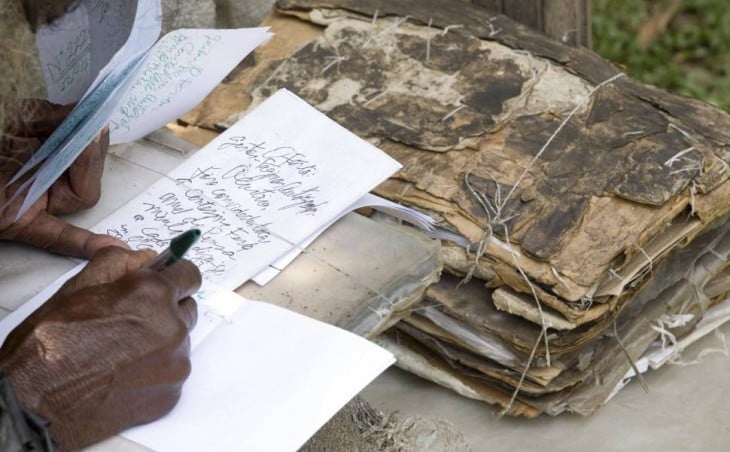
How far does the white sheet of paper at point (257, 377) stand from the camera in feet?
4.06

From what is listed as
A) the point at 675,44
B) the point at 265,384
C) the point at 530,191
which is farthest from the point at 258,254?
the point at 675,44

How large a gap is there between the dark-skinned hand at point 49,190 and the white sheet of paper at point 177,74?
153 mm

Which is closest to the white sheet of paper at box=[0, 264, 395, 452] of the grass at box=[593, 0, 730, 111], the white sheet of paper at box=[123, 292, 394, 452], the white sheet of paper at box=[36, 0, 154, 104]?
the white sheet of paper at box=[123, 292, 394, 452]

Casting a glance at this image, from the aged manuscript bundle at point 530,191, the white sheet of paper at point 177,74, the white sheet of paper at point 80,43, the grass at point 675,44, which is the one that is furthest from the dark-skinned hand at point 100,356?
the grass at point 675,44

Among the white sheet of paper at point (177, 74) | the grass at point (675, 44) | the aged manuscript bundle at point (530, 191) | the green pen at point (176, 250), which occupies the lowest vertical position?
the grass at point (675, 44)

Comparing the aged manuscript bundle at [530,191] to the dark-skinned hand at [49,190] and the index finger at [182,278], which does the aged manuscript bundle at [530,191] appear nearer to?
the dark-skinned hand at [49,190]

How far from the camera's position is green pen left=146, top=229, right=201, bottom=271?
3.79ft

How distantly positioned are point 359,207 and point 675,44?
7.57 ft

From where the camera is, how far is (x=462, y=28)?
7.14 feet

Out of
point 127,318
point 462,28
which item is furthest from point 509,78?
point 127,318

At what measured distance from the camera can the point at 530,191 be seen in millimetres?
1825

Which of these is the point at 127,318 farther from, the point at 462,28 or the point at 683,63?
the point at 683,63

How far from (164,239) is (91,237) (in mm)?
107

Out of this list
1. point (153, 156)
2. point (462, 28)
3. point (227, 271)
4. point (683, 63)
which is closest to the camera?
point (227, 271)
